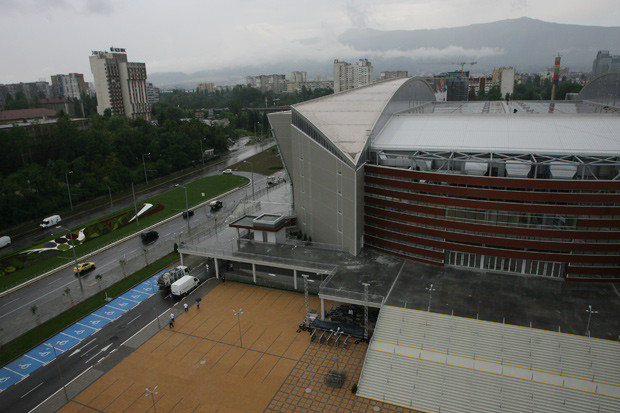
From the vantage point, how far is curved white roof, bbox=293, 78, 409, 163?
164 ft

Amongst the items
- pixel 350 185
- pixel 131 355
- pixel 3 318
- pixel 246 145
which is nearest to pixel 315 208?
pixel 350 185

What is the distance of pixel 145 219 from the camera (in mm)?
73938

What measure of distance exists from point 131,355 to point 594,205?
47077mm

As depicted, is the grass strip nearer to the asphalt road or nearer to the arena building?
the asphalt road

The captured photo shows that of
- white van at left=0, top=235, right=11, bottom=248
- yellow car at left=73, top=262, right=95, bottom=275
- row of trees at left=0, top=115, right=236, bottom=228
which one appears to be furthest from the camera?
row of trees at left=0, top=115, right=236, bottom=228

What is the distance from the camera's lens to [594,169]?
4284cm

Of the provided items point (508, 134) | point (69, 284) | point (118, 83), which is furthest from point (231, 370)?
point (118, 83)

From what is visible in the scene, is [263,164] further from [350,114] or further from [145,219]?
[350,114]

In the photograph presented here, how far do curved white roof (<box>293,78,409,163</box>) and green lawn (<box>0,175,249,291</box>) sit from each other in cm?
3575

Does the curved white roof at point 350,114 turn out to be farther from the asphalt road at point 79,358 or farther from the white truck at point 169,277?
the asphalt road at point 79,358

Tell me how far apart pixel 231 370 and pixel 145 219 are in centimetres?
4614

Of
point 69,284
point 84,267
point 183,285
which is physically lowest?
point 69,284

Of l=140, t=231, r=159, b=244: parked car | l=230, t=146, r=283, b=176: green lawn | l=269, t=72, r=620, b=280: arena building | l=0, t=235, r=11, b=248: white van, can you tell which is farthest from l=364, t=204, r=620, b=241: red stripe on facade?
l=230, t=146, r=283, b=176: green lawn

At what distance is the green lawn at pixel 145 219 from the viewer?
54.7 m
